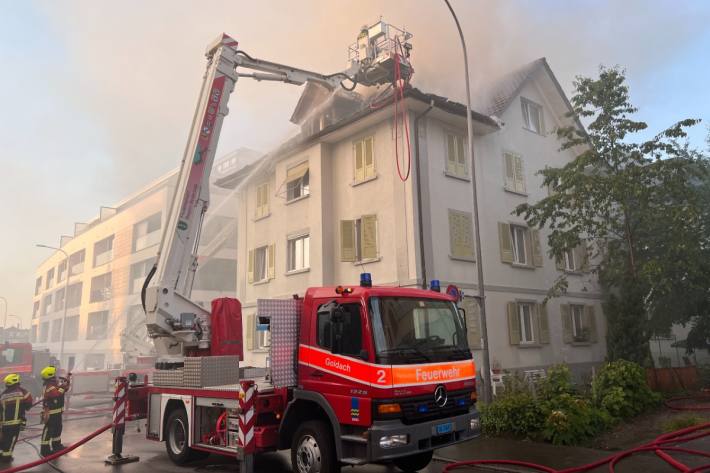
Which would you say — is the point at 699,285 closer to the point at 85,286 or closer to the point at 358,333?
the point at 358,333

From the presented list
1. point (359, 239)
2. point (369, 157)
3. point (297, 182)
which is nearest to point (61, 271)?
point (297, 182)

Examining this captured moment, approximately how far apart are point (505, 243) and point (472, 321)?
3.55 m

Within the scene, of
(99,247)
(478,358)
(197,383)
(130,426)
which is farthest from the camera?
(99,247)

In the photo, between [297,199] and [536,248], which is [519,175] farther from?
[297,199]

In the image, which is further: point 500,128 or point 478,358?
point 500,128

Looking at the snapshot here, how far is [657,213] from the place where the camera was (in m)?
14.8

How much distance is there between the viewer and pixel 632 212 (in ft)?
50.0

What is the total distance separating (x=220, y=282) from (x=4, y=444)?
32.0m

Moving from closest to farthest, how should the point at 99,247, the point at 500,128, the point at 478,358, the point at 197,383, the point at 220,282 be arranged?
the point at 197,383, the point at 478,358, the point at 500,128, the point at 220,282, the point at 99,247

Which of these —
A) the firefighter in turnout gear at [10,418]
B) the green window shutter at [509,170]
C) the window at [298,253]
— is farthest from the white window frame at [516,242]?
the firefighter in turnout gear at [10,418]

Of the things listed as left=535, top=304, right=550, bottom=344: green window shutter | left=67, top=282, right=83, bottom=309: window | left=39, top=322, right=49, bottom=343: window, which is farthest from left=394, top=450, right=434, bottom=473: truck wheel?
left=39, top=322, right=49, bottom=343: window

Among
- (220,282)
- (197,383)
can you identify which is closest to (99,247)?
(220,282)

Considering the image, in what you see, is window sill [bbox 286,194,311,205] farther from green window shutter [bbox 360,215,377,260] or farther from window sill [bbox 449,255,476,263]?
window sill [bbox 449,255,476,263]

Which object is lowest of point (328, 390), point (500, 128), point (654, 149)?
point (328, 390)
